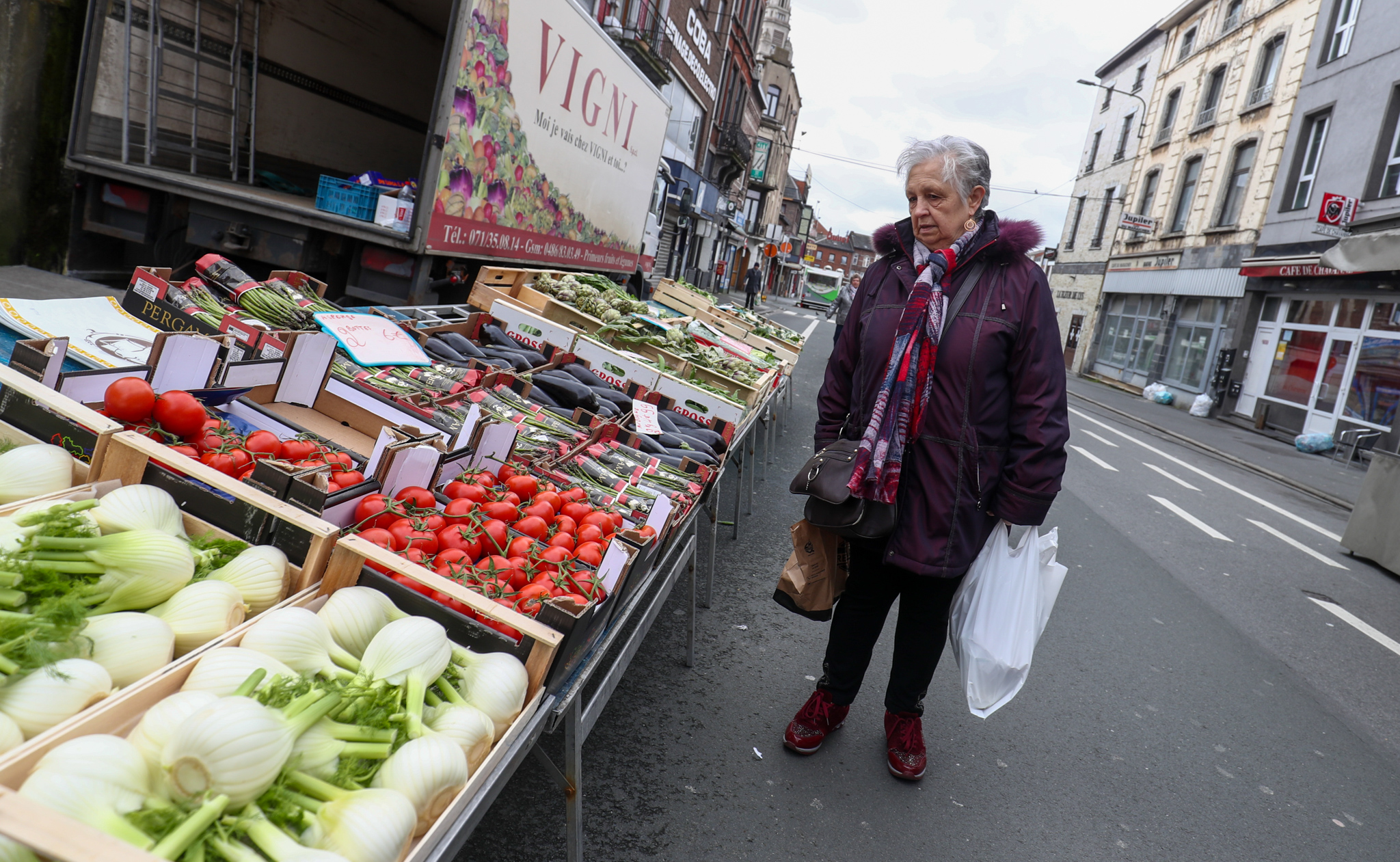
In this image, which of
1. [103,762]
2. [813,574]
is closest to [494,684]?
[103,762]

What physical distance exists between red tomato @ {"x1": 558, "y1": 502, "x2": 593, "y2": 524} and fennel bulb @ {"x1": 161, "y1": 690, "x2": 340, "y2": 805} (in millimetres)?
1576

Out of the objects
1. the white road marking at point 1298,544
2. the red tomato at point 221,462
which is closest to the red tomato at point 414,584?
the red tomato at point 221,462

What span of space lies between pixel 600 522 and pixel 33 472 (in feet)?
4.99

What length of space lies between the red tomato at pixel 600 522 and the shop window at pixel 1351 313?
1842 cm

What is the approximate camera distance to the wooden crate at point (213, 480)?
1874 millimetres

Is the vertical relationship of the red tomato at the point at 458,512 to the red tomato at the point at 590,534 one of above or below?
above

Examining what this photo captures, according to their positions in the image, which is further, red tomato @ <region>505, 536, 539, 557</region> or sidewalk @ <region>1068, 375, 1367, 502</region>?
sidewalk @ <region>1068, 375, 1367, 502</region>

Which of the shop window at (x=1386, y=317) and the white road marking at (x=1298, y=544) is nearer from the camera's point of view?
the white road marking at (x=1298, y=544)

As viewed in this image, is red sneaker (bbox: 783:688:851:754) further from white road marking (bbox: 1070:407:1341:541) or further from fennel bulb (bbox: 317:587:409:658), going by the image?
white road marking (bbox: 1070:407:1341:541)

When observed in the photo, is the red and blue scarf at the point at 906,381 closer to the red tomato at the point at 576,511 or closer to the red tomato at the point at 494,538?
the red tomato at the point at 576,511

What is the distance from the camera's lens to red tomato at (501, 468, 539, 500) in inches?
113

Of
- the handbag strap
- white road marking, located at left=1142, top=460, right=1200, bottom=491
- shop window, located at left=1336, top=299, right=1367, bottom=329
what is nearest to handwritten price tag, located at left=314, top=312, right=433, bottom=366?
the handbag strap

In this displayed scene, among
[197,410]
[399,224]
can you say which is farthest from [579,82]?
[197,410]

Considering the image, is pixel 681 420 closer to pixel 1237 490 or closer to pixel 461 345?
pixel 461 345
